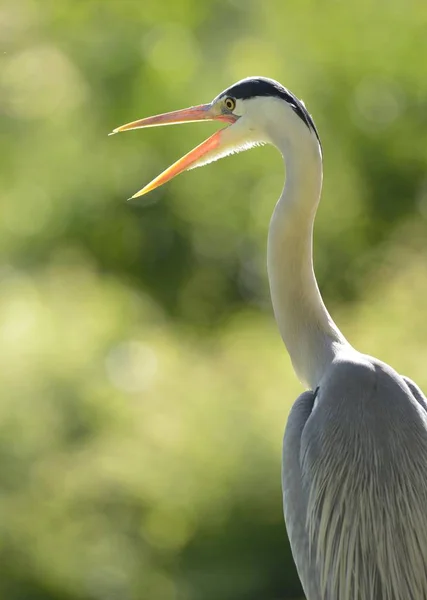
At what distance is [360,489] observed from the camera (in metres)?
2.32

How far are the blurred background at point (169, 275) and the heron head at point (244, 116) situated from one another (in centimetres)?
182

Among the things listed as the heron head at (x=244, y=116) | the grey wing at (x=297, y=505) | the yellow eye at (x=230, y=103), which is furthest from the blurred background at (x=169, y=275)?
the yellow eye at (x=230, y=103)

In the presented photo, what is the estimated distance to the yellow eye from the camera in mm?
2641

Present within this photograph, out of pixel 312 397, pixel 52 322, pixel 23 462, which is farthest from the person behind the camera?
pixel 52 322

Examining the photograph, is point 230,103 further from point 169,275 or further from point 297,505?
point 169,275

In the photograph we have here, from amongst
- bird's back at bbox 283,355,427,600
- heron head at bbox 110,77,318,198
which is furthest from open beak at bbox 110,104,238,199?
bird's back at bbox 283,355,427,600

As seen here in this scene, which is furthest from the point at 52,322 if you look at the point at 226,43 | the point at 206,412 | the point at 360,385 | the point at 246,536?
the point at 360,385

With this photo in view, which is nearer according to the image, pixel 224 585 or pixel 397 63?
pixel 224 585

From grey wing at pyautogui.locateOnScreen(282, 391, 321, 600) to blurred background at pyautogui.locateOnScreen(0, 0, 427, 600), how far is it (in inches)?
66.0

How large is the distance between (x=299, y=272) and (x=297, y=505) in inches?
20.2

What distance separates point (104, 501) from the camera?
13.8ft

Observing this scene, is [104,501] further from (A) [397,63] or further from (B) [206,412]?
(A) [397,63]

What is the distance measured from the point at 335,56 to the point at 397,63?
14.0 inches

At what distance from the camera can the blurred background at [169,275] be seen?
13.7ft
